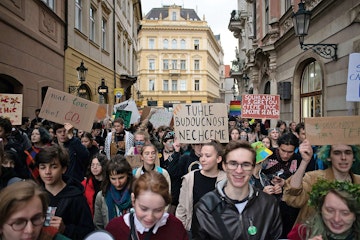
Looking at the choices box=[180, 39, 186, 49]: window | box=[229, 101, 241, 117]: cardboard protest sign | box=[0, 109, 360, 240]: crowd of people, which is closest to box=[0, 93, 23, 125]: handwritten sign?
box=[0, 109, 360, 240]: crowd of people

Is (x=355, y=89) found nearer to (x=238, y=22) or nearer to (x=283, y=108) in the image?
(x=283, y=108)

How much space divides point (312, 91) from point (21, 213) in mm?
11306

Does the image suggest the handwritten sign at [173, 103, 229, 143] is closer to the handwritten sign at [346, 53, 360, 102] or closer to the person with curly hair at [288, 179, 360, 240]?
the handwritten sign at [346, 53, 360, 102]

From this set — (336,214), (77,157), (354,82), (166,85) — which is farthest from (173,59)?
(336,214)

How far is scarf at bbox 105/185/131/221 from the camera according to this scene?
3.38 m

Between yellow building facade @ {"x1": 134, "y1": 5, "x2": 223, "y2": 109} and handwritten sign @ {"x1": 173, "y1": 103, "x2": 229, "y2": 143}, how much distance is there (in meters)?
61.6

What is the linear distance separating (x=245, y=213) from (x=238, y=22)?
31.8 m

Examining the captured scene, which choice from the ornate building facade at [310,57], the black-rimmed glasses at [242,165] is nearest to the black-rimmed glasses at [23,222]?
the black-rimmed glasses at [242,165]

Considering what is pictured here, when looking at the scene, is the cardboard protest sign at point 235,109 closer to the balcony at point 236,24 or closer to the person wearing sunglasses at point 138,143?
the person wearing sunglasses at point 138,143

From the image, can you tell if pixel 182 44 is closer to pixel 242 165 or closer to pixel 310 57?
pixel 310 57

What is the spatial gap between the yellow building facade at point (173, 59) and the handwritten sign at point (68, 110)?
202 ft

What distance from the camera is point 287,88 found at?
13.4m

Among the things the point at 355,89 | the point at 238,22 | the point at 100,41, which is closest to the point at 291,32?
the point at 355,89

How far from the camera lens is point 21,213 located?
1800 millimetres
